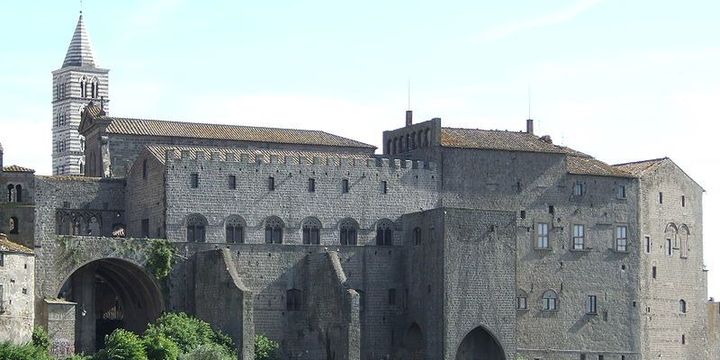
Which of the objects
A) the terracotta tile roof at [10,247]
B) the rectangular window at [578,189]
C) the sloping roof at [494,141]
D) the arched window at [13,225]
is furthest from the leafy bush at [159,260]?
the rectangular window at [578,189]

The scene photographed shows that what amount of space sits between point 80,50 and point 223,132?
46040 millimetres

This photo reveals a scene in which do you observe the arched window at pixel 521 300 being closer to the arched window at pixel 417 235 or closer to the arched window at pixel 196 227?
the arched window at pixel 417 235

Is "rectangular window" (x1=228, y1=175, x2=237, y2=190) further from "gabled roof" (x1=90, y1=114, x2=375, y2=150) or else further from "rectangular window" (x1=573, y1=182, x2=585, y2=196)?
"rectangular window" (x1=573, y1=182, x2=585, y2=196)

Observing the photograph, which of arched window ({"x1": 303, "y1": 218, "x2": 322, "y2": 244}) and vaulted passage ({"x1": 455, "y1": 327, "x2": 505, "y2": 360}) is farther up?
arched window ({"x1": 303, "y1": 218, "x2": 322, "y2": 244})

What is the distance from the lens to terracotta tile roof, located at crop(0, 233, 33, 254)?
86.1 m

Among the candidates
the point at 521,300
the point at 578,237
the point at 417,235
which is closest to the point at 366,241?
the point at 417,235

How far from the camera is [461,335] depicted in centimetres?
9625

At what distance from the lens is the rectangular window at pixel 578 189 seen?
104 meters

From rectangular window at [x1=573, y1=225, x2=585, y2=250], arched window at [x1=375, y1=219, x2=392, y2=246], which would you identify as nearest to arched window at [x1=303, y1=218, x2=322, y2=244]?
arched window at [x1=375, y1=219, x2=392, y2=246]

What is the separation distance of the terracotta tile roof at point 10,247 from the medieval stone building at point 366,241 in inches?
54.7

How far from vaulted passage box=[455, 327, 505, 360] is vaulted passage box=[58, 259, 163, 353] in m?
15.5

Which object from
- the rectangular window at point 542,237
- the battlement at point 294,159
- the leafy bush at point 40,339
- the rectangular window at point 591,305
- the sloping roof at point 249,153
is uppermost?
the sloping roof at point 249,153

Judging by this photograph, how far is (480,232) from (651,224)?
13481mm

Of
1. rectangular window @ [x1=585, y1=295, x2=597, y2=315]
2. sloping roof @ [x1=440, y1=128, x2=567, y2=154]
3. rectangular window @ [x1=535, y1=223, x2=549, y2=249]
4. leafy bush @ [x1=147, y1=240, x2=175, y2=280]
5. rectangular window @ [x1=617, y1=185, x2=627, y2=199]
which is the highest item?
sloping roof @ [x1=440, y1=128, x2=567, y2=154]
